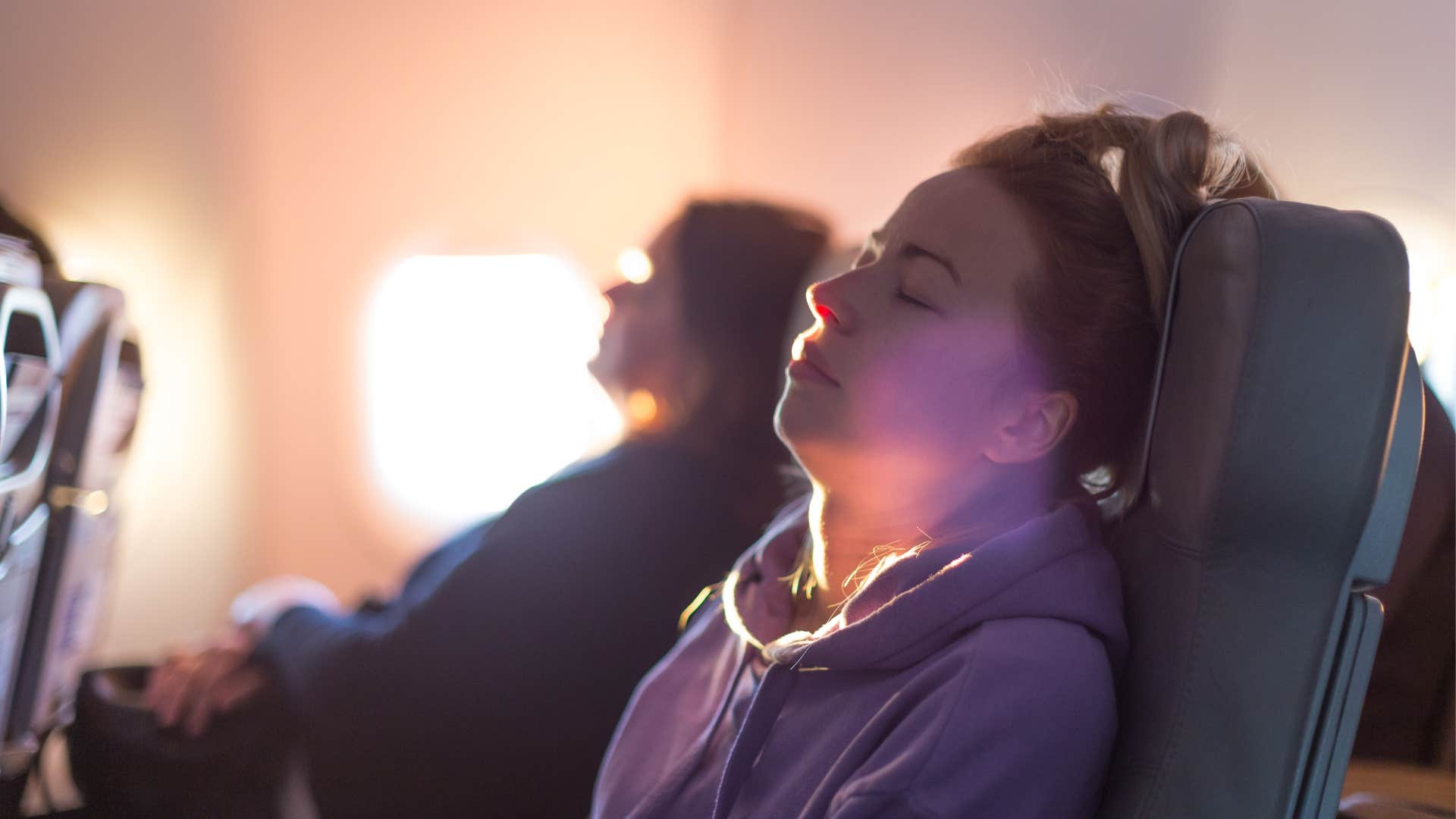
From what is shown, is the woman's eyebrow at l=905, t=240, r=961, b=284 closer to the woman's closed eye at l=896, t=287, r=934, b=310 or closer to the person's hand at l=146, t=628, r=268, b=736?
the woman's closed eye at l=896, t=287, r=934, b=310

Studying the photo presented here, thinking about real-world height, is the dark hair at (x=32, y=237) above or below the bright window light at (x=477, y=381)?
above

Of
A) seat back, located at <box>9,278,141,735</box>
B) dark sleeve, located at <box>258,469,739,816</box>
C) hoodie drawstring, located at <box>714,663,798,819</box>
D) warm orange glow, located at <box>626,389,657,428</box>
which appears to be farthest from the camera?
warm orange glow, located at <box>626,389,657,428</box>

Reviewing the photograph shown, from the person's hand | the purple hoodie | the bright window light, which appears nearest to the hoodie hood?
the purple hoodie

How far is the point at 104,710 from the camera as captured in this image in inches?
48.7

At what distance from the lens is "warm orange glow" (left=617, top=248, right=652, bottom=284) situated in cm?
161

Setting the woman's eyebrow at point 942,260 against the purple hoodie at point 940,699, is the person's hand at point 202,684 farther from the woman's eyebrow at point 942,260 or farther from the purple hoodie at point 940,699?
the woman's eyebrow at point 942,260

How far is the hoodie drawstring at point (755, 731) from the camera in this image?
0.81m

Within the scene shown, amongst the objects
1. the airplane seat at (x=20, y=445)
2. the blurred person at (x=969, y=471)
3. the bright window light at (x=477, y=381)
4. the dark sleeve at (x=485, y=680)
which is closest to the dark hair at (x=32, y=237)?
the airplane seat at (x=20, y=445)

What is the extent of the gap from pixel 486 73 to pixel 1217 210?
196 centimetres

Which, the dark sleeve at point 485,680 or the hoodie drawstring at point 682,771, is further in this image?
the dark sleeve at point 485,680

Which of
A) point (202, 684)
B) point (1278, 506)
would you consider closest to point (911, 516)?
point (1278, 506)

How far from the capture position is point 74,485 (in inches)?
41.5

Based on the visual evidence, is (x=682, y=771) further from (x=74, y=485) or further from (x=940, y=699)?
(x=74, y=485)

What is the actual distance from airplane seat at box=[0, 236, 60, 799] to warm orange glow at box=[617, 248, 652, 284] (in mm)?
850
